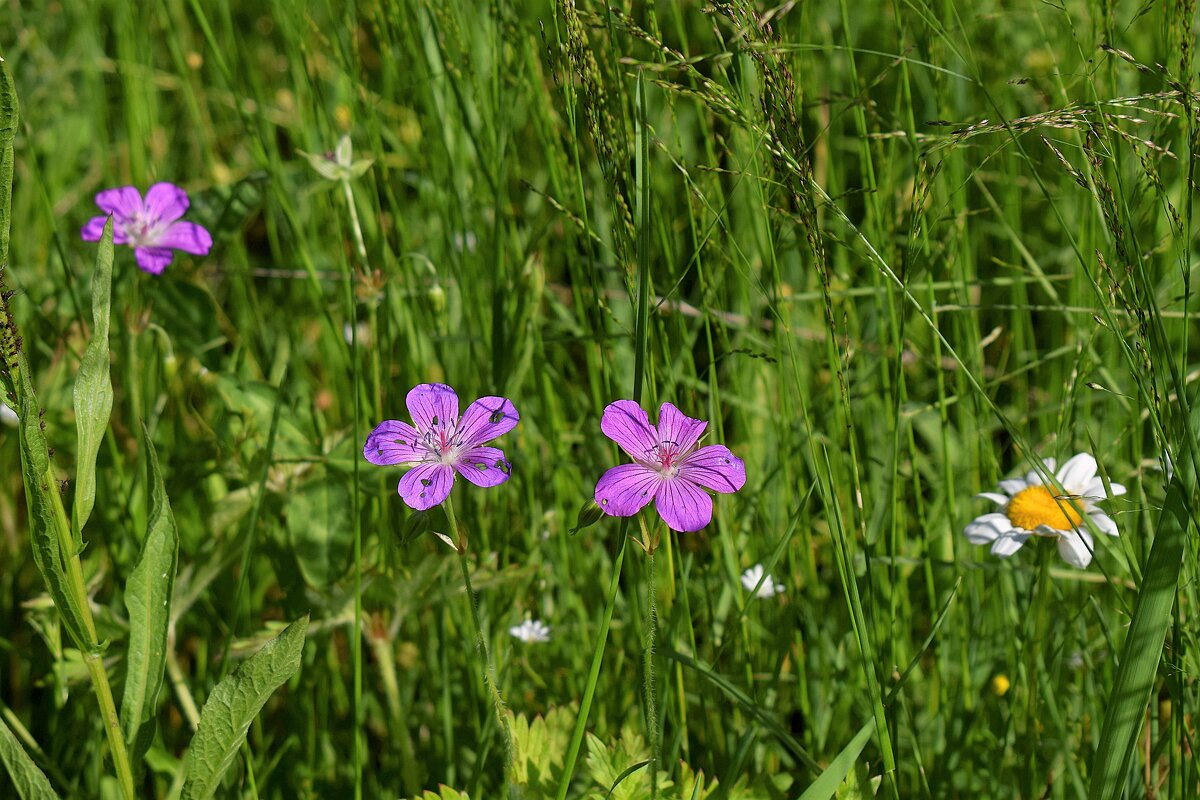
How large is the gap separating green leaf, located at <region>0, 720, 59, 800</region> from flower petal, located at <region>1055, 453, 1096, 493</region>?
4.14ft

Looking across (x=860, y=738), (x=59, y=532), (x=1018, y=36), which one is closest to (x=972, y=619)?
(x=860, y=738)

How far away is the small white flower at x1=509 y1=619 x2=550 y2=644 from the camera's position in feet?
5.55

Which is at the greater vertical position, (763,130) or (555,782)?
(763,130)

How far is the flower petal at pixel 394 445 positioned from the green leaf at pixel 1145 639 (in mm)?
699

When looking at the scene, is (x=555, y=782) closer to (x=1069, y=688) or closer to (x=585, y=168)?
(x=1069, y=688)

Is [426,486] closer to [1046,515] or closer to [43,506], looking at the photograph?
[43,506]

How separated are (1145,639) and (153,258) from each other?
144 cm

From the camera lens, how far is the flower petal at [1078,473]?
149cm

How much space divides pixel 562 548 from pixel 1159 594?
2.92 ft

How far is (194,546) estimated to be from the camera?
1909mm

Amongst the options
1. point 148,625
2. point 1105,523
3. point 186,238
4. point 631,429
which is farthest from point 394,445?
point 1105,523

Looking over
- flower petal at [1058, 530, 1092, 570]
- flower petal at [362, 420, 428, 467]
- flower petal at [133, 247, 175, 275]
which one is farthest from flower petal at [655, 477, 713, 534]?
flower petal at [133, 247, 175, 275]

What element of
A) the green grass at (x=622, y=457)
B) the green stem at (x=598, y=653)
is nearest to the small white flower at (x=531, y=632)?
the green grass at (x=622, y=457)

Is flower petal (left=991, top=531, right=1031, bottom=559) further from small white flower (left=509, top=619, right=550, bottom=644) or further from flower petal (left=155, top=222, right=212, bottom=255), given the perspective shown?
flower petal (left=155, top=222, right=212, bottom=255)
